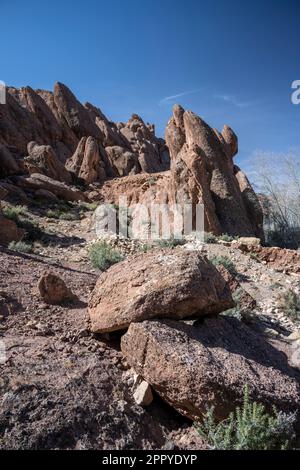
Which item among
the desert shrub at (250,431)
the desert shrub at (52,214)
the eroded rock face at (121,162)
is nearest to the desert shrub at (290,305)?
the desert shrub at (250,431)

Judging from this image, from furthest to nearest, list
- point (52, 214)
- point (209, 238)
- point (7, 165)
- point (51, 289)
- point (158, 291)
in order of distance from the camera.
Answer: point (7, 165), point (52, 214), point (209, 238), point (51, 289), point (158, 291)

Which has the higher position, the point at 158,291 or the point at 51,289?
the point at 158,291

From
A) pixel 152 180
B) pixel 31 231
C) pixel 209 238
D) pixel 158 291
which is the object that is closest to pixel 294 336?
pixel 158 291

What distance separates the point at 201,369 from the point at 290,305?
15.1 feet

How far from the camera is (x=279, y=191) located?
20094mm

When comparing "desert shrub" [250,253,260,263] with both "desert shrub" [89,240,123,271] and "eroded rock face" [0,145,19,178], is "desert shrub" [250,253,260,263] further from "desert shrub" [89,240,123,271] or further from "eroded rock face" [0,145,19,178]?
"eroded rock face" [0,145,19,178]

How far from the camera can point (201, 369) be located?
120 inches

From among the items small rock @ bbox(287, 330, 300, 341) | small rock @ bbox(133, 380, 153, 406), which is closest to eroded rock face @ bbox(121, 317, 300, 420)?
small rock @ bbox(133, 380, 153, 406)

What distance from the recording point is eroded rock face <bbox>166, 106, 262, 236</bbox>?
43.9 ft

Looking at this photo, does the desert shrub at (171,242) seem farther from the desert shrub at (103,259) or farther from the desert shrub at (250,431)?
the desert shrub at (250,431)

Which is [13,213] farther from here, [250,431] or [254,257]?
[250,431]

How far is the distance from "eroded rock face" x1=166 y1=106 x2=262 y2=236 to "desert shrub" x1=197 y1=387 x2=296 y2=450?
407 inches
